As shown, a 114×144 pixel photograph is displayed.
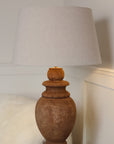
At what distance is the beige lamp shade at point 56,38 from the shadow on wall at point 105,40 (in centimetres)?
19

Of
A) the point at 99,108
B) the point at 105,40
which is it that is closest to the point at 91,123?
the point at 99,108

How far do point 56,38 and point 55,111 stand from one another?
13.0 inches

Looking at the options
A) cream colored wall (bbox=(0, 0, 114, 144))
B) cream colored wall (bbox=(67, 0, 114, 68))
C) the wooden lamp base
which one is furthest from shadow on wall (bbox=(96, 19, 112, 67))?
the wooden lamp base

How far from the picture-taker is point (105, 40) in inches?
47.2

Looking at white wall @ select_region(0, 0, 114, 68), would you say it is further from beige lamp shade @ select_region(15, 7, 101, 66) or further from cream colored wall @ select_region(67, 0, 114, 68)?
beige lamp shade @ select_region(15, 7, 101, 66)

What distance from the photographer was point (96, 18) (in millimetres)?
1289

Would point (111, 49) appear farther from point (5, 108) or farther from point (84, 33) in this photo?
point (5, 108)

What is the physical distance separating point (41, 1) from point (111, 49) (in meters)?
0.84

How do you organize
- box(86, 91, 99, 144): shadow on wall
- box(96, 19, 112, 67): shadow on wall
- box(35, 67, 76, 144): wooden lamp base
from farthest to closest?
box(86, 91, 99, 144): shadow on wall
box(96, 19, 112, 67): shadow on wall
box(35, 67, 76, 144): wooden lamp base

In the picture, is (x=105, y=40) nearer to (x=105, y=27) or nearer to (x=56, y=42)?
(x=105, y=27)

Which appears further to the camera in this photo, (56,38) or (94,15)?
(94,15)

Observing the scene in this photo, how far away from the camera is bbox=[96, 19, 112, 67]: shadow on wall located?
3.85 ft

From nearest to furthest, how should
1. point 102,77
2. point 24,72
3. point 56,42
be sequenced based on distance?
point 56,42, point 102,77, point 24,72

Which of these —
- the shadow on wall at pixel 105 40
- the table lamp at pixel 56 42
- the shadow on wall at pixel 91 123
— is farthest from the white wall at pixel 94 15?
the shadow on wall at pixel 91 123
